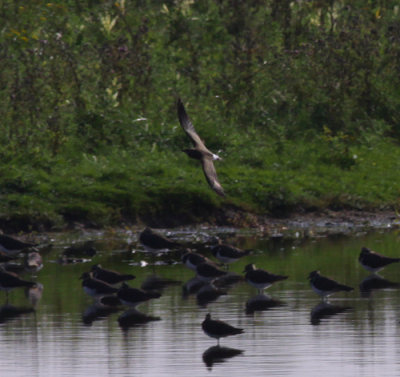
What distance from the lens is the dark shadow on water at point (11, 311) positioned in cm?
1579

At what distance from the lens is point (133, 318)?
609 inches

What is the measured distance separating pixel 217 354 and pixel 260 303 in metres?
3.51

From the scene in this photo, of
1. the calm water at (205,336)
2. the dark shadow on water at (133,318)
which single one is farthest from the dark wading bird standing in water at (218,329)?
the dark shadow on water at (133,318)

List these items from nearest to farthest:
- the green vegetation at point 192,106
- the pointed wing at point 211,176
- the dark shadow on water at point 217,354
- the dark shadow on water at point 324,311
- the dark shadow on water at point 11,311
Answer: the dark shadow on water at point 217,354 < the dark shadow on water at point 324,311 < the dark shadow on water at point 11,311 < the pointed wing at point 211,176 < the green vegetation at point 192,106

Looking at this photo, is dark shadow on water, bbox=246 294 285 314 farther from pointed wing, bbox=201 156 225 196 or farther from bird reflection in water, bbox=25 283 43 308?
bird reflection in water, bbox=25 283 43 308

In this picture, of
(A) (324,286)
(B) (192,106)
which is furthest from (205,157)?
(B) (192,106)

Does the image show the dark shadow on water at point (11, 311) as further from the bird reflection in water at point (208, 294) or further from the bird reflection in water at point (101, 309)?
the bird reflection in water at point (208, 294)

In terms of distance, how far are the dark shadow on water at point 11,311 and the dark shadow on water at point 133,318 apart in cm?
138

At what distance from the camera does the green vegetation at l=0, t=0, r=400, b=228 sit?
2573cm

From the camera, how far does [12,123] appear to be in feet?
91.6

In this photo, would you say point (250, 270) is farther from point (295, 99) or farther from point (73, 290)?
point (295, 99)

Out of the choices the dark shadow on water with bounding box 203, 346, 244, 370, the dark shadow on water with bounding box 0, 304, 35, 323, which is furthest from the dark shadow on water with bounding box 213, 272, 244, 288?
the dark shadow on water with bounding box 203, 346, 244, 370

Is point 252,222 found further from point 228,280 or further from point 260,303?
point 260,303

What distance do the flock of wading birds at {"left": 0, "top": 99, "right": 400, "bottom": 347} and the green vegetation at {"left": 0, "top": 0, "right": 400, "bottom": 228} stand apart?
4175 millimetres
